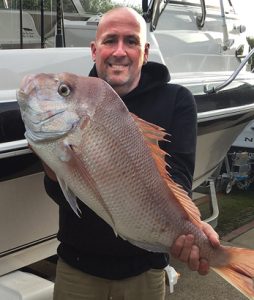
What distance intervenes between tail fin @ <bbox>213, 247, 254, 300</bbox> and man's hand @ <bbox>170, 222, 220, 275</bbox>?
6 cm

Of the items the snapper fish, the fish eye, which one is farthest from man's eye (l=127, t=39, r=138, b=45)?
the fish eye

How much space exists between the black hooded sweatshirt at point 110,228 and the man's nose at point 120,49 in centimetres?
19

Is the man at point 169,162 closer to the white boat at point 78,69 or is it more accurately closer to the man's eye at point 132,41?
the man's eye at point 132,41

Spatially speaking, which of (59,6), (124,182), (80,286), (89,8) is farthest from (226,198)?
(124,182)

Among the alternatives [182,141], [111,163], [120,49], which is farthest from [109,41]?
[111,163]

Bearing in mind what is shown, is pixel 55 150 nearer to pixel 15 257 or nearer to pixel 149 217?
pixel 149 217

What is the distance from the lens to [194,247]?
1825mm

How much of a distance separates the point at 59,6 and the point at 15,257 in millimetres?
1561

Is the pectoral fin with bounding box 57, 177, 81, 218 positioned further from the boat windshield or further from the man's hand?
the boat windshield

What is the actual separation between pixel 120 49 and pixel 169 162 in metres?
→ 0.48

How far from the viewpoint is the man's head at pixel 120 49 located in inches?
Answer: 82.0

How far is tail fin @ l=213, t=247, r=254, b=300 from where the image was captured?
1.73 m

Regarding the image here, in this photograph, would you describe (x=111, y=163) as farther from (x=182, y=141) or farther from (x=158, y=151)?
(x=182, y=141)

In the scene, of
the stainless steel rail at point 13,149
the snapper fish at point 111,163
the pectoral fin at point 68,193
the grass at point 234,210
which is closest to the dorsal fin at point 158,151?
the snapper fish at point 111,163
